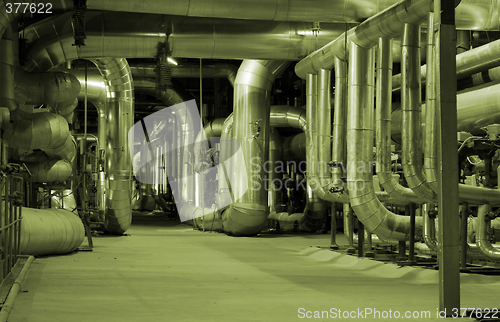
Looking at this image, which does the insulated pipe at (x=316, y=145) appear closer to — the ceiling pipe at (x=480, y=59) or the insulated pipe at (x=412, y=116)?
the insulated pipe at (x=412, y=116)

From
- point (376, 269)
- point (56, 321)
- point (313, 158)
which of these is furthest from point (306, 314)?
point (313, 158)

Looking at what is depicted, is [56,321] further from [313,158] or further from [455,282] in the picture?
[313,158]

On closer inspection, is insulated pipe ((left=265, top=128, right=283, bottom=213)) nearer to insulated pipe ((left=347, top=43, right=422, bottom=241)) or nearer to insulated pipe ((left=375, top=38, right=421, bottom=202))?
insulated pipe ((left=347, top=43, right=422, bottom=241))

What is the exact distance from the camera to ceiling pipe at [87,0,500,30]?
7027 mm

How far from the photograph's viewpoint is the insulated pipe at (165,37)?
312 inches

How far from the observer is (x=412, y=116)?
6.06 m

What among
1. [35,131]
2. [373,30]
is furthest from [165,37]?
[373,30]

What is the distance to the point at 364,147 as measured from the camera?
6797mm

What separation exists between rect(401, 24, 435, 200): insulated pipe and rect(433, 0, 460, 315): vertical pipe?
80.0 inches

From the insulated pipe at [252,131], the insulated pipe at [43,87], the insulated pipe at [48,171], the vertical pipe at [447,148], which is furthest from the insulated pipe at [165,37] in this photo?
the vertical pipe at [447,148]

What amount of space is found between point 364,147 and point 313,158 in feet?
5.51

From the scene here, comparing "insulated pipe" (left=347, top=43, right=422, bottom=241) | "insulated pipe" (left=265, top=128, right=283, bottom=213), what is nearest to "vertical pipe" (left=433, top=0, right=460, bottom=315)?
"insulated pipe" (left=347, top=43, right=422, bottom=241)

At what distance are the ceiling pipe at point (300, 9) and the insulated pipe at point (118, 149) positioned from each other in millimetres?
3883

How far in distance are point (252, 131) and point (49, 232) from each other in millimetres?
4624
